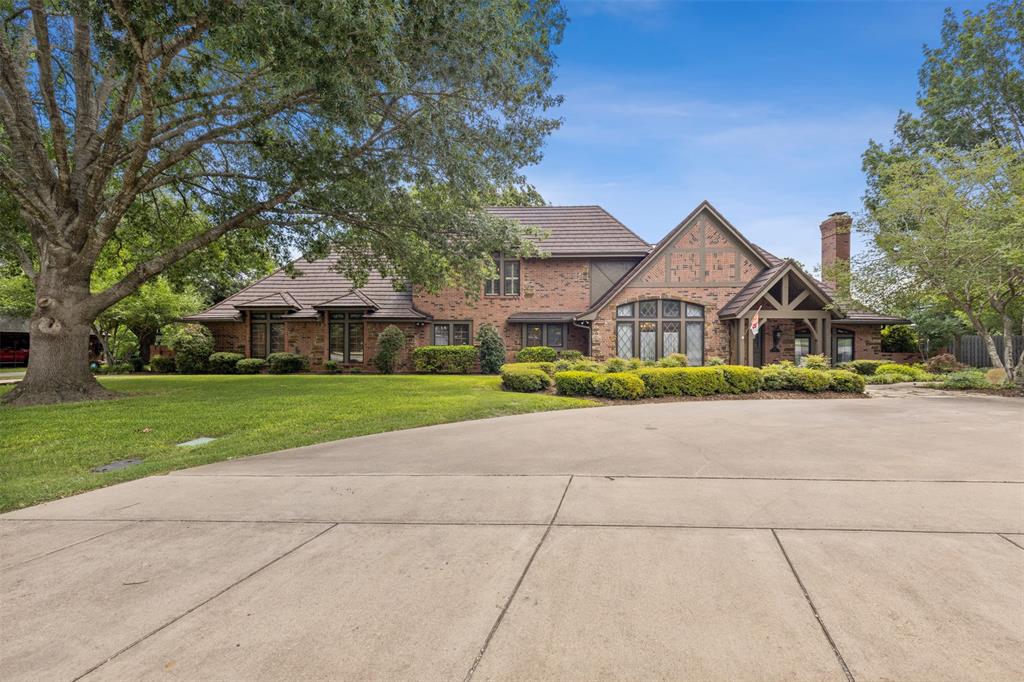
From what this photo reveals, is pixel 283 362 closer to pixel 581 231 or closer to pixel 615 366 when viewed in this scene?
pixel 615 366

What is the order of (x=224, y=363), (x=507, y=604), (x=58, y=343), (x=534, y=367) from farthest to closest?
1. (x=224, y=363)
2. (x=534, y=367)
3. (x=58, y=343)
4. (x=507, y=604)

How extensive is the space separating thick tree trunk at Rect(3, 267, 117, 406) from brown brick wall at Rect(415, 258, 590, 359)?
12.6 metres

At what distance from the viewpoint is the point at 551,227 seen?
24359 millimetres

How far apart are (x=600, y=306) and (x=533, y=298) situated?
395cm

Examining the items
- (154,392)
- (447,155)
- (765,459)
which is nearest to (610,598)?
(765,459)

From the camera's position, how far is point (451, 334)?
2264 centimetres

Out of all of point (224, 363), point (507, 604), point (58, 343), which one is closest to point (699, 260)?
point (507, 604)

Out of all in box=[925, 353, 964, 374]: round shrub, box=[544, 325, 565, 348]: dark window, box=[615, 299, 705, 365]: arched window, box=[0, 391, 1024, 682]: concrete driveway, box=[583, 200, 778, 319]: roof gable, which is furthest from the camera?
box=[544, 325, 565, 348]: dark window

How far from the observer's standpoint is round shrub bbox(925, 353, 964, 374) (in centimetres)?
2094

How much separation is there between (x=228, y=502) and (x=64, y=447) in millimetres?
4601

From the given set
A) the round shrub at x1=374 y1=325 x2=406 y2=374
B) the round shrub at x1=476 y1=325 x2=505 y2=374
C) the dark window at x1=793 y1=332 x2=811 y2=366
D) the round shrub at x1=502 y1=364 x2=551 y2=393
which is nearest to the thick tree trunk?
the round shrub at x1=374 y1=325 x2=406 y2=374

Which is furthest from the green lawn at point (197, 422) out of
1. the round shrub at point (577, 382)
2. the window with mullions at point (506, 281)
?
the window with mullions at point (506, 281)

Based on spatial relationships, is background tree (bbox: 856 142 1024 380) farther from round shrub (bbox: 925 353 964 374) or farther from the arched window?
the arched window

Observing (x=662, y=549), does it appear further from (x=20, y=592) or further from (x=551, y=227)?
(x=551, y=227)
